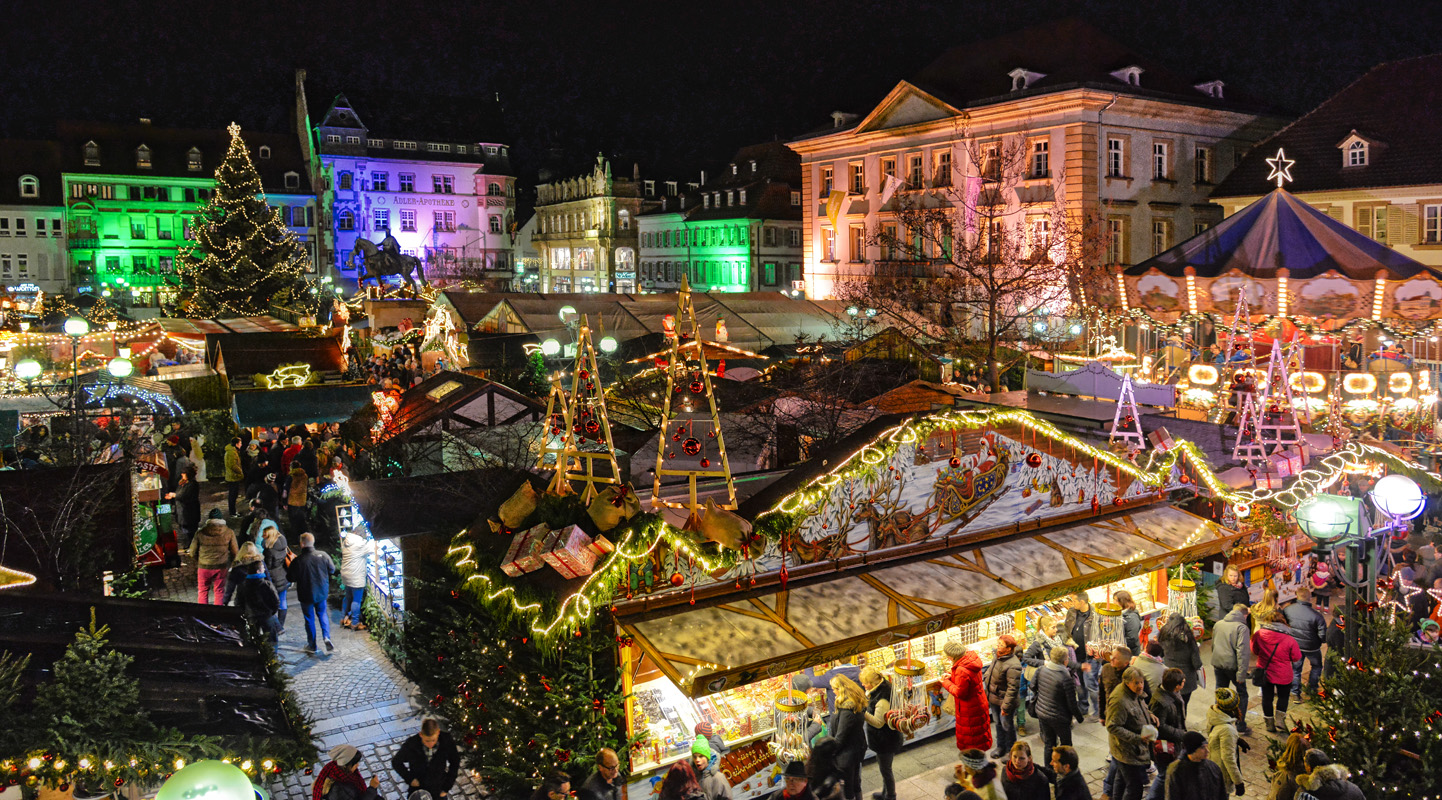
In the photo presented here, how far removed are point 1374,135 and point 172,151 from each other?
2411 inches

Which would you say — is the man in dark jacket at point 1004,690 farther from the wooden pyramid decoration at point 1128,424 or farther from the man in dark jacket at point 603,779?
the wooden pyramid decoration at point 1128,424

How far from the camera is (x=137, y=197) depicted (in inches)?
2485

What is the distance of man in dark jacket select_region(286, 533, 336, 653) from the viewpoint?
11.3 metres

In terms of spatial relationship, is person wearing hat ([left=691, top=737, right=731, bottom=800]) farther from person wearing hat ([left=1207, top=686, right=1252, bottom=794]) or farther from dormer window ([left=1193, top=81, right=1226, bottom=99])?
dormer window ([left=1193, top=81, right=1226, bottom=99])

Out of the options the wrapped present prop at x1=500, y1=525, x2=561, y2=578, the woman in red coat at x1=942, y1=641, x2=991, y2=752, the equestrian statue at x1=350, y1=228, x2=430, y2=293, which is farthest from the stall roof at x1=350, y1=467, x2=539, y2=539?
the equestrian statue at x1=350, y1=228, x2=430, y2=293

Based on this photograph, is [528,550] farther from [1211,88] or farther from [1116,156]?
[1211,88]

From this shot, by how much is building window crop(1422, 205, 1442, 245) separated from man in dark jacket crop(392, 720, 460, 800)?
3034cm

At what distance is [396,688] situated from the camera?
34.8ft

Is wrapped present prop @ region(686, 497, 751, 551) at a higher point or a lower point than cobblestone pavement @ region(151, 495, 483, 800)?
higher

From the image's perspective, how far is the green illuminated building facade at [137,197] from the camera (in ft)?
204

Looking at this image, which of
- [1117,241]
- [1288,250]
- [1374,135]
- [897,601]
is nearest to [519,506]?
[897,601]

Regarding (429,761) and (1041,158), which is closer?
(429,761)

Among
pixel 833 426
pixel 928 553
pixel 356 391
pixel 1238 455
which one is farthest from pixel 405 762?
pixel 356 391

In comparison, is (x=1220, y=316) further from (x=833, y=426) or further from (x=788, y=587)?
(x=788, y=587)
